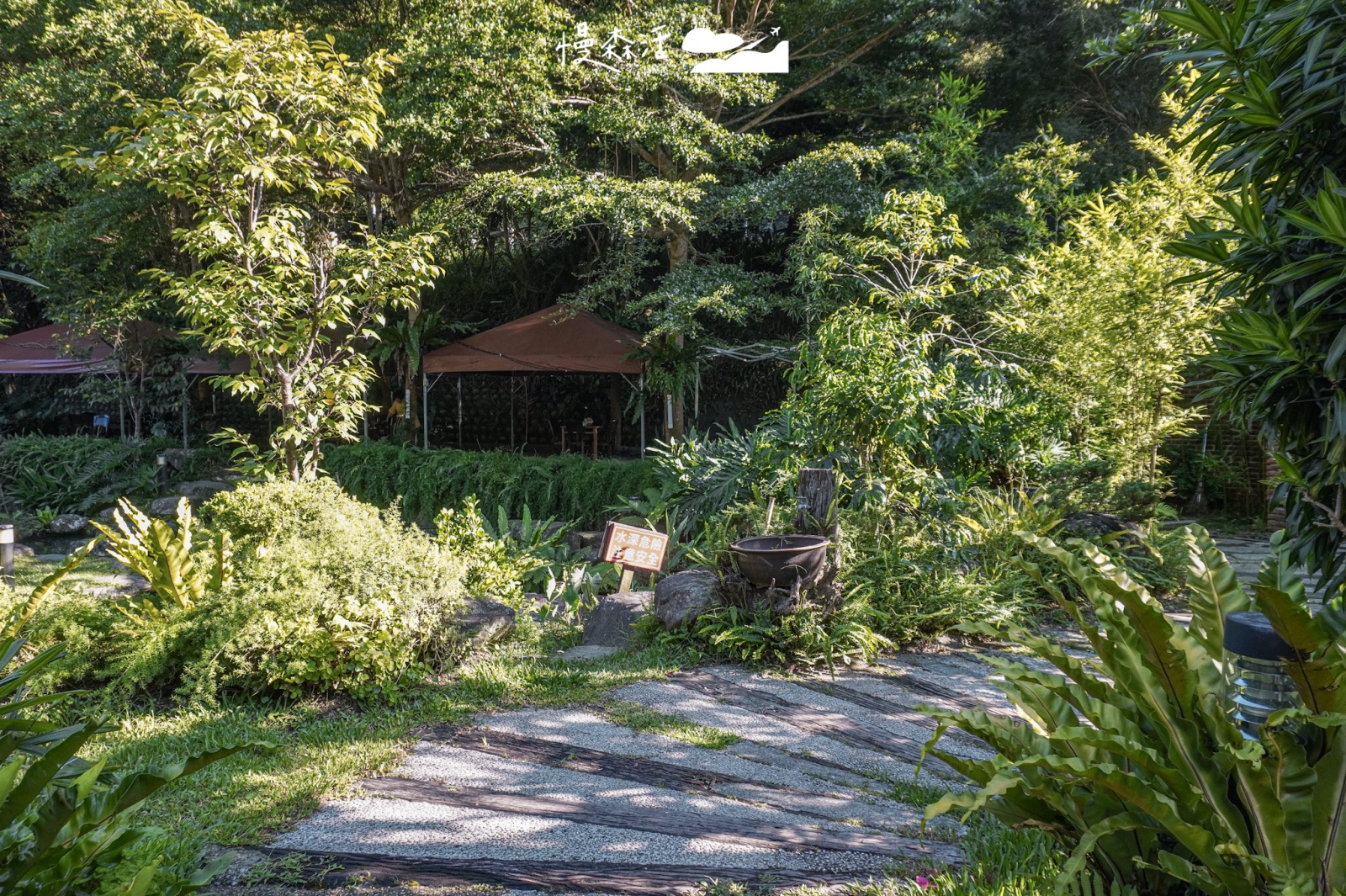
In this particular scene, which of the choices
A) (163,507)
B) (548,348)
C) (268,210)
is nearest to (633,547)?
(268,210)

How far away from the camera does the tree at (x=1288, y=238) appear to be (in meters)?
2.48

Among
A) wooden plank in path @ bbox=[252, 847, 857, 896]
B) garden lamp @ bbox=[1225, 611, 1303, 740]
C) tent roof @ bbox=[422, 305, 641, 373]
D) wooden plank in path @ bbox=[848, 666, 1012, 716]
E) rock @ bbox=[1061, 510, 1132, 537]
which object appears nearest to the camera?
garden lamp @ bbox=[1225, 611, 1303, 740]

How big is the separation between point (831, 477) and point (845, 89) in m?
8.50

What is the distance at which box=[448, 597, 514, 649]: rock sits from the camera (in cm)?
552

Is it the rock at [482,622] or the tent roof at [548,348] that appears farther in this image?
the tent roof at [548,348]

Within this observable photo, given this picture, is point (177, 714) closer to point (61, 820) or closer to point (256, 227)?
point (61, 820)

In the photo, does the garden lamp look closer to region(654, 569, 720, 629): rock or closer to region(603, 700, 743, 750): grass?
region(603, 700, 743, 750): grass

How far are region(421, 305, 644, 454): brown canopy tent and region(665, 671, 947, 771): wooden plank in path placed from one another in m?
7.00

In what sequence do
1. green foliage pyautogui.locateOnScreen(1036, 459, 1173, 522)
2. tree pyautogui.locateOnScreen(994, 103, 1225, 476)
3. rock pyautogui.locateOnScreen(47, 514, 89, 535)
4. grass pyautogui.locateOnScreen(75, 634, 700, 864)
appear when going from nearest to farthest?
grass pyautogui.locateOnScreen(75, 634, 700, 864)
green foliage pyautogui.locateOnScreen(1036, 459, 1173, 522)
tree pyautogui.locateOnScreen(994, 103, 1225, 476)
rock pyautogui.locateOnScreen(47, 514, 89, 535)

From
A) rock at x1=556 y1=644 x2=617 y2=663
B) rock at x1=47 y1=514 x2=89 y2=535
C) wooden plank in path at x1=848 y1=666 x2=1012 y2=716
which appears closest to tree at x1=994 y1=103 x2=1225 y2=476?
wooden plank in path at x1=848 y1=666 x2=1012 y2=716

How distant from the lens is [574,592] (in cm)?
752

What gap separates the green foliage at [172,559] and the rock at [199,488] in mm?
8352

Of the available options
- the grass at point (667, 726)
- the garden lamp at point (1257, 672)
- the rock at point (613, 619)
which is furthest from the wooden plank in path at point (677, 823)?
the rock at point (613, 619)

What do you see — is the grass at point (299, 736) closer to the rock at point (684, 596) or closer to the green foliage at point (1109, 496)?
the rock at point (684, 596)
